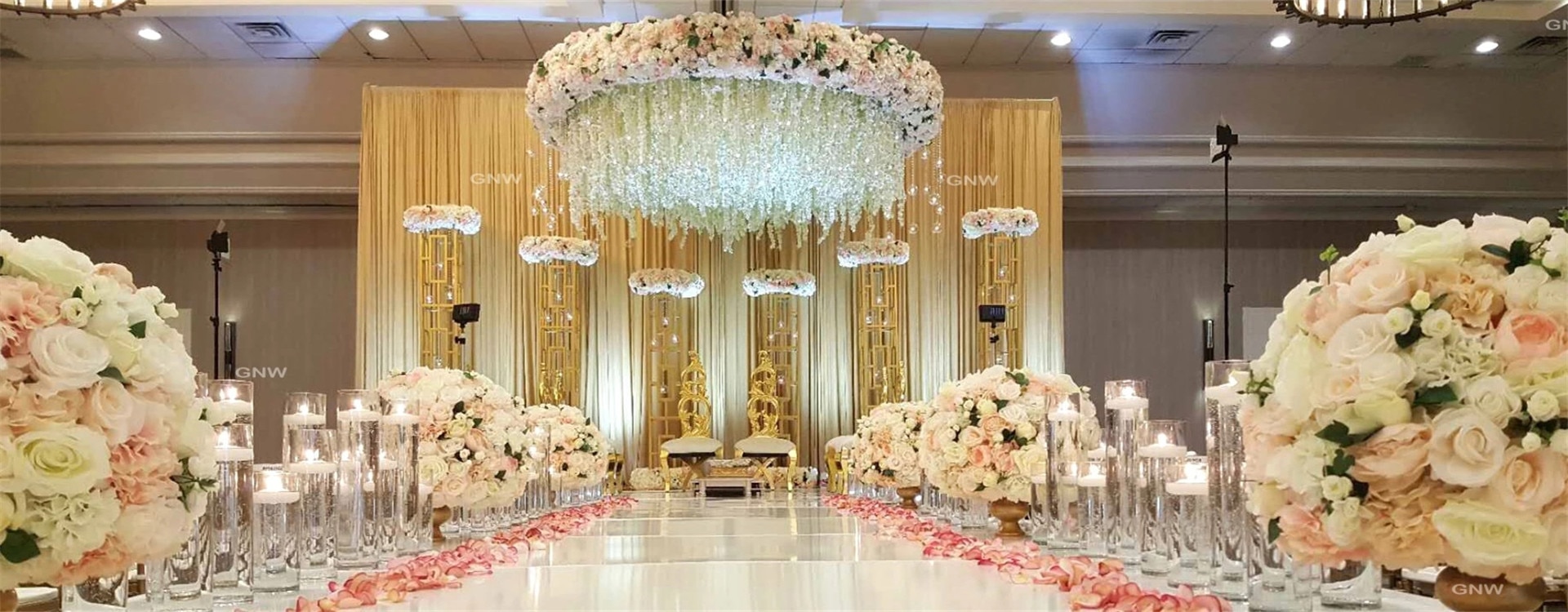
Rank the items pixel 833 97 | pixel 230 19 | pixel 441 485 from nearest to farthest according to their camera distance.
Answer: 1. pixel 441 485
2. pixel 833 97
3. pixel 230 19

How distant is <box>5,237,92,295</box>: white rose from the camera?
154 centimetres

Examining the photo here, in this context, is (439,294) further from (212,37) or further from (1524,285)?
(1524,285)

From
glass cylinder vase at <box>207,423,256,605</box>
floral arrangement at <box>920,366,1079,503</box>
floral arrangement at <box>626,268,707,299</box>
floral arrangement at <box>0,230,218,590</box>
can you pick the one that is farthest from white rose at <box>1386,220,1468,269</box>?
floral arrangement at <box>626,268,707,299</box>

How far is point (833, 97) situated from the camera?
5.75 m

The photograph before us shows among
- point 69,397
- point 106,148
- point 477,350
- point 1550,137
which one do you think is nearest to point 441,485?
point 69,397

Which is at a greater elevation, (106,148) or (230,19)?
(230,19)

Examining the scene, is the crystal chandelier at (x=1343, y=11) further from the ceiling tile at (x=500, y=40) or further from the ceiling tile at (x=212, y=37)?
the ceiling tile at (x=212, y=37)

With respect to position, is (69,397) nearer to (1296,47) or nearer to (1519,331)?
(1519,331)

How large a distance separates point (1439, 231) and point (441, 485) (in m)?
2.71

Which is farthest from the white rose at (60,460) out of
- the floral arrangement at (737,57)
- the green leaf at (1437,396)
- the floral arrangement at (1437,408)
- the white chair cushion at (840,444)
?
the white chair cushion at (840,444)

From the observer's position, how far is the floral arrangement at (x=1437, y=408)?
1354mm

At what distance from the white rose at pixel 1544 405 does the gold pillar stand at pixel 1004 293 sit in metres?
8.45

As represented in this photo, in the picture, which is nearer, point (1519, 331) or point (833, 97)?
point (1519, 331)

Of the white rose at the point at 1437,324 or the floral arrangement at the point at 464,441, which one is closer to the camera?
the white rose at the point at 1437,324
